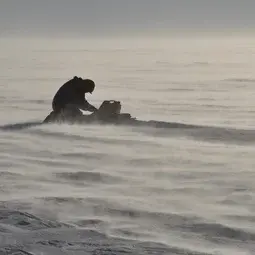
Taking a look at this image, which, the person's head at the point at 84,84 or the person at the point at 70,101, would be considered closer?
the person at the point at 70,101

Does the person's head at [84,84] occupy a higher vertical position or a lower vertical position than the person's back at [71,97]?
higher

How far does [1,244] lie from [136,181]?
5.79 m

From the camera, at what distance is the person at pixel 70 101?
24.8 meters

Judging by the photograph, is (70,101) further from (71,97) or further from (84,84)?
(84,84)

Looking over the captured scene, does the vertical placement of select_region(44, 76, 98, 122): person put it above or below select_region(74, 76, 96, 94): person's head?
below

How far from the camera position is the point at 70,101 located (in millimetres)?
24766

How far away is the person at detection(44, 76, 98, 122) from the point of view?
24.8 m

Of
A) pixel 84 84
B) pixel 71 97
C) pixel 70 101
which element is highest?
pixel 84 84

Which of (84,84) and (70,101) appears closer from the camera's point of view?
(70,101)

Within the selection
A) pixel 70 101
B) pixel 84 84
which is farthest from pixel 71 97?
pixel 84 84

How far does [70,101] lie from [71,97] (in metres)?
0.15

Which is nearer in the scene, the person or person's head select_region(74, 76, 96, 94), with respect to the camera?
the person

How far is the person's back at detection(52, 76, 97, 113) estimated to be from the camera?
81.1 ft

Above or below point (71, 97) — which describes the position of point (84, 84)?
above
